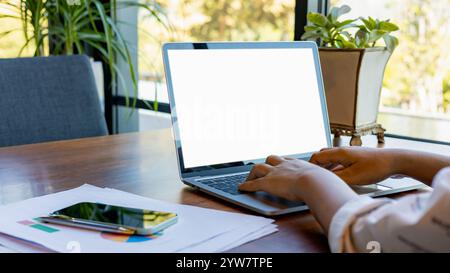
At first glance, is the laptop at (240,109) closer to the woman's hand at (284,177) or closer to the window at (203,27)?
the woman's hand at (284,177)

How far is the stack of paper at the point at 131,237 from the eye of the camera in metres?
0.75

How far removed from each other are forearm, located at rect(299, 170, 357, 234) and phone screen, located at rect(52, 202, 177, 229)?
191 mm

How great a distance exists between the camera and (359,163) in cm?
103

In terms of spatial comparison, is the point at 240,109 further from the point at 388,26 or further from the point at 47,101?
the point at 47,101

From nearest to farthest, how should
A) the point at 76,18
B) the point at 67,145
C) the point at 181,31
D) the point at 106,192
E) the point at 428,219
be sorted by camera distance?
1. the point at 428,219
2. the point at 106,192
3. the point at 67,145
4. the point at 76,18
5. the point at 181,31

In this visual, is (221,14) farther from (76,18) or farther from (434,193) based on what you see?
(434,193)

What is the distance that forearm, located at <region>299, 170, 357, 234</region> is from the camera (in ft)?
2.57

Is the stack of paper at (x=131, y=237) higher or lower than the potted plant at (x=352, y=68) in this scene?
lower

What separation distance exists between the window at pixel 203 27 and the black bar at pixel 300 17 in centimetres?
Answer: 21

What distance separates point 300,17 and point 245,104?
1.00 metres

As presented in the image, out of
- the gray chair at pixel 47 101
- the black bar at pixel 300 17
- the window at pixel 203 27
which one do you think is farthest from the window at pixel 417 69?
the gray chair at pixel 47 101

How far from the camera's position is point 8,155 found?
4.32ft
